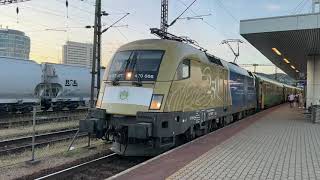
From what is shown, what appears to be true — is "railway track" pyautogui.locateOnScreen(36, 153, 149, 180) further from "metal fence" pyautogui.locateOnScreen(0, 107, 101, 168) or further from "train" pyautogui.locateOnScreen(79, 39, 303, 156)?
"metal fence" pyautogui.locateOnScreen(0, 107, 101, 168)

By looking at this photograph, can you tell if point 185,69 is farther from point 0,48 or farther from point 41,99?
point 0,48

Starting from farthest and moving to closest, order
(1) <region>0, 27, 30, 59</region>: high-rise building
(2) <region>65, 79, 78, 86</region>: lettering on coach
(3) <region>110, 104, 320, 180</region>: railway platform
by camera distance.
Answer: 1. (1) <region>0, 27, 30, 59</region>: high-rise building
2. (2) <region>65, 79, 78, 86</region>: lettering on coach
3. (3) <region>110, 104, 320, 180</region>: railway platform

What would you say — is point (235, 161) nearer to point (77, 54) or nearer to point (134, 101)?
point (134, 101)

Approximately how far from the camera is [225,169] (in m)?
8.71

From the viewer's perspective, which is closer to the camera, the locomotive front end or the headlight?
the locomotive front end

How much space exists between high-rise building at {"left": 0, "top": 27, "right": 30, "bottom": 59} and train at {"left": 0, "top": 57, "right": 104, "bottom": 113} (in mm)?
6745

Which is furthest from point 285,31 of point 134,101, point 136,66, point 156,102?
point 134,101

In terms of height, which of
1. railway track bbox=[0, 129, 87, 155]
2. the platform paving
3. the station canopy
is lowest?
railway track bbox=[0, 129, 87, 155]

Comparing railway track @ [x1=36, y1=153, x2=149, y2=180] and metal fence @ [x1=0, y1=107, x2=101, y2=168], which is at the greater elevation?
metal fence @ [x1=0, y1=107, x2=101, y2=168]

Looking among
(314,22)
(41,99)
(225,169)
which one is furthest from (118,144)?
(41,99)

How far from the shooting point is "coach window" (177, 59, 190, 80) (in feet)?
38.3

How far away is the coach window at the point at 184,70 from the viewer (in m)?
11.7

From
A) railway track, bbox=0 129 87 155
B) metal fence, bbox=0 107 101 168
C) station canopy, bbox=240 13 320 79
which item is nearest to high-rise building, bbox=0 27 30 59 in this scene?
metal fence, bbox=0 107 101 168

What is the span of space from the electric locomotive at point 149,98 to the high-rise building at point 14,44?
25373mm
